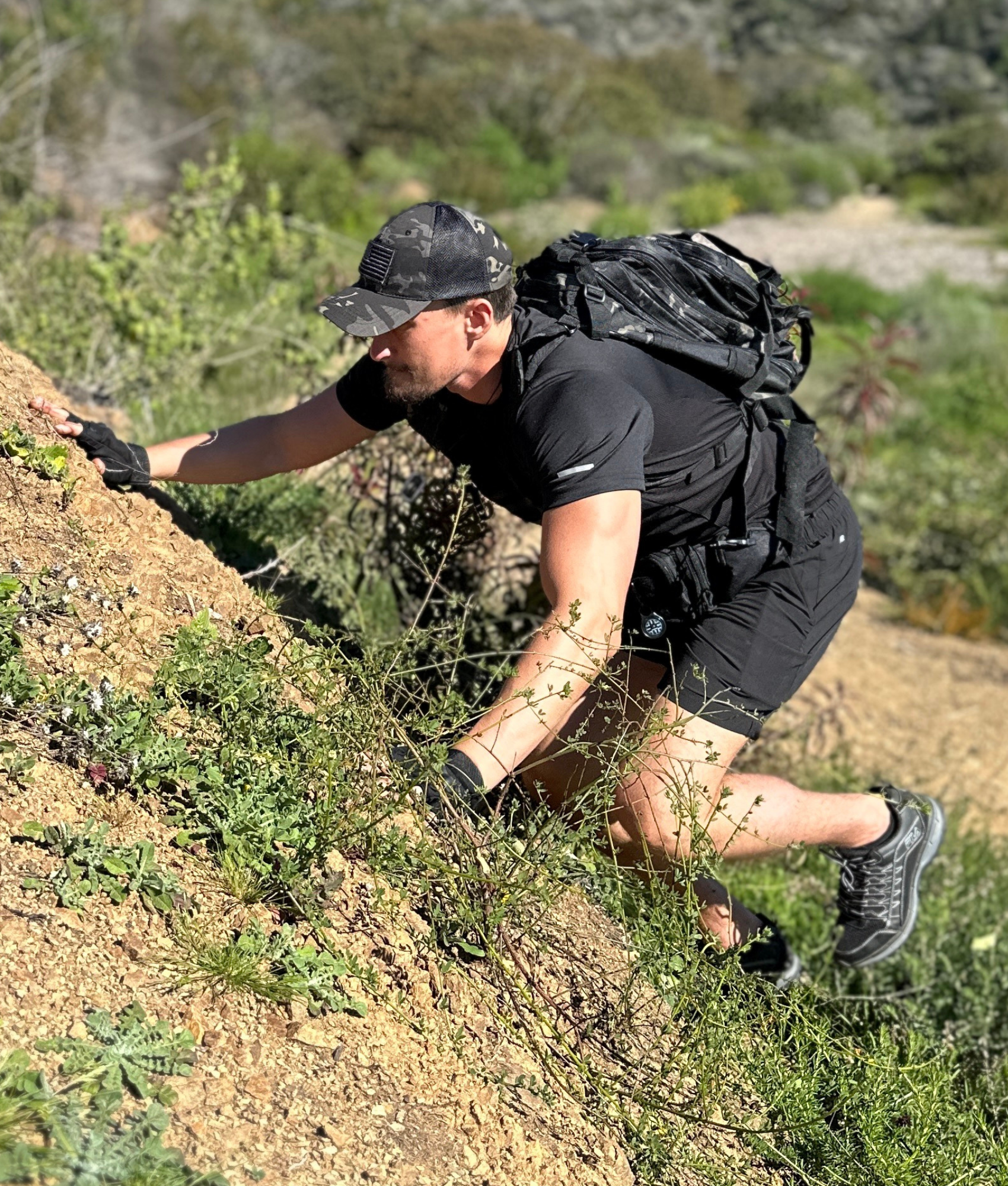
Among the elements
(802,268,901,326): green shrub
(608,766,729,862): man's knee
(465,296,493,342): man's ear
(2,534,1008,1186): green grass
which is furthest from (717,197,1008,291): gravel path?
(2,534,1008,1186): green grass

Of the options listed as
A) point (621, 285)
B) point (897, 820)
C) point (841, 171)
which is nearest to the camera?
point (621, 285)

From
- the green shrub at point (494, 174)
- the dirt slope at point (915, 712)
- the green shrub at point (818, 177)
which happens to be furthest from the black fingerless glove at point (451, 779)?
the green shrub at point (818, 177)

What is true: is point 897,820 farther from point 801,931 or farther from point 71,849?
point 71,849

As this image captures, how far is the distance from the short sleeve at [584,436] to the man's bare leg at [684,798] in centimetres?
41

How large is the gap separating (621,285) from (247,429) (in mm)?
955

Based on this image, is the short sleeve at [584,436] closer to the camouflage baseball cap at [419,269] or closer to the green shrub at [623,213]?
the camouflage baseball cap at [419,269]

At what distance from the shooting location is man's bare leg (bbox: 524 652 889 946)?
2.86 meters

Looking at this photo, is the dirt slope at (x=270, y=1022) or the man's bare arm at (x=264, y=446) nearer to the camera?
the dirt slope at (x=270, y=1022)

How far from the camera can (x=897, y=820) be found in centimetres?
351

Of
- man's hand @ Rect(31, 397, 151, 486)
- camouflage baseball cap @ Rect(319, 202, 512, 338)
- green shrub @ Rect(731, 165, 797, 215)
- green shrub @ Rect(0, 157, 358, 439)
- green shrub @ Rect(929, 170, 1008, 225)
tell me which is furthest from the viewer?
green shrub @ Rect(929, 170, 1008, 225)

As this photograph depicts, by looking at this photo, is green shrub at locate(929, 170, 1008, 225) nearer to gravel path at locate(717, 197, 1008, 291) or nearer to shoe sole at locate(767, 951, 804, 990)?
gravel path at locate(717, 197, 1008, 291)

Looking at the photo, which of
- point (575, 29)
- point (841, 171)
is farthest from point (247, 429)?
point (575, 29)

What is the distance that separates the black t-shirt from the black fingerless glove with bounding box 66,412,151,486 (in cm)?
49

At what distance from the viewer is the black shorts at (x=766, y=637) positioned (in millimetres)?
3080
